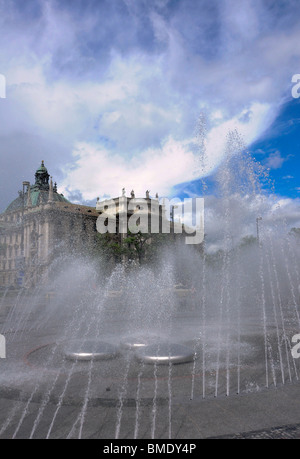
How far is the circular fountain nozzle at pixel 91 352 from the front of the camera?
1040 cm

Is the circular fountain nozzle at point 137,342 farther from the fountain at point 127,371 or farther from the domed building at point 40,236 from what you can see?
the domed building at point 40,236

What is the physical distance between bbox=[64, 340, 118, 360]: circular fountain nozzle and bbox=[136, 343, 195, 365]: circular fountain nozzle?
2.83ft

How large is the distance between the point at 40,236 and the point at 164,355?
58.2 meters

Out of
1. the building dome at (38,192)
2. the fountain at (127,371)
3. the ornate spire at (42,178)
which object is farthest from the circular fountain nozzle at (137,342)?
the ornate spire at (42,178)

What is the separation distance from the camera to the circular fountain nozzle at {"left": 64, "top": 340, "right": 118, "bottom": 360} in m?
10.4

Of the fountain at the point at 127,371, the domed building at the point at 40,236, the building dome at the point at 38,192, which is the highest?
the building dome at the point at 38,192

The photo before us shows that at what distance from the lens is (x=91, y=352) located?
34.8 feet

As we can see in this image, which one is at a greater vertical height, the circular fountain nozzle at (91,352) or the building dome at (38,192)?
the building dome at (38,192)

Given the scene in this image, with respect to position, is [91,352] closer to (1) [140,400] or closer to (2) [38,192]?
(1) [140,400]

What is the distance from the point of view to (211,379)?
8453mm

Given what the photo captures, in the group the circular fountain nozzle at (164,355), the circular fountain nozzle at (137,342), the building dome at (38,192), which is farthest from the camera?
the building dome at (38,192)

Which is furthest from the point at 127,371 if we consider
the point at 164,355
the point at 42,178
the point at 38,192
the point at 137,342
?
the point at 42,178

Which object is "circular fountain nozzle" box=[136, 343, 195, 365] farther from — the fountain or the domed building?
the domed building

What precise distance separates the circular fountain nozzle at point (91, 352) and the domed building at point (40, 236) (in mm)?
49108
